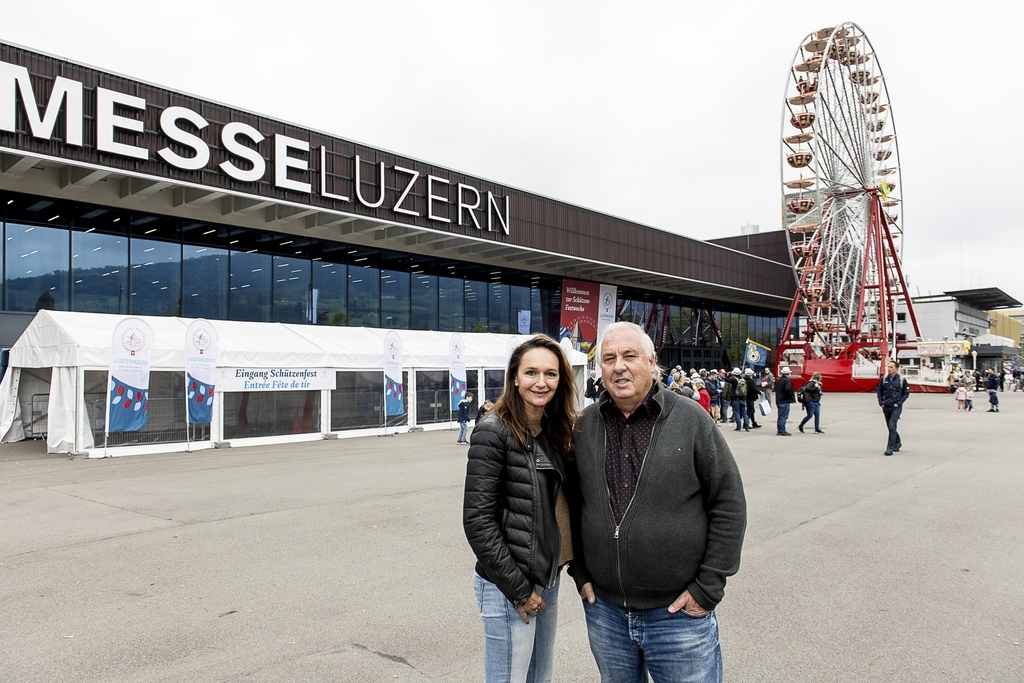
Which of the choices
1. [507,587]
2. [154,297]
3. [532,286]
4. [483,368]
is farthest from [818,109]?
→ [507,587]

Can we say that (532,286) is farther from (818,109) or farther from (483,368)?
(818,109)

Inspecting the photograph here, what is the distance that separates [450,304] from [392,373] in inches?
334

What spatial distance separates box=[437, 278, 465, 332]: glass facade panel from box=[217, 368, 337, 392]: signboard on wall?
8958 millimetres

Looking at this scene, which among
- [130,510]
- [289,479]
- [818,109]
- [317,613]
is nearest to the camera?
[317,613]

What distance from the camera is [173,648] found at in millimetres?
4234

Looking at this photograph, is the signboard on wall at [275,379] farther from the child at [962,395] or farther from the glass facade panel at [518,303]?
the child at [962,395]

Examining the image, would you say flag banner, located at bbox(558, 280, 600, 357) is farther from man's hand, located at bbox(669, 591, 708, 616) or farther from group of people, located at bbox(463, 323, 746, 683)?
man's hand, located at bbox(669, 591, 708, 616)

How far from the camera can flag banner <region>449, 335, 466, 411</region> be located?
2038 cm

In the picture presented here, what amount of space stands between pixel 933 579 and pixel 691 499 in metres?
4.14

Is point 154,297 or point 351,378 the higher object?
point 154,297

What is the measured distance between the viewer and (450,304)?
27234 millimetres

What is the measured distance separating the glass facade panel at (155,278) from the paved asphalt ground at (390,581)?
344 inches

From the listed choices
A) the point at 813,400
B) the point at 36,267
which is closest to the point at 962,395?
the point at 813,400

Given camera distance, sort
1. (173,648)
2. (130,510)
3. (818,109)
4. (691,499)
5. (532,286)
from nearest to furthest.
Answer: (691,499) < (173,648) < (130,510) < (532,286) < (818,109)
